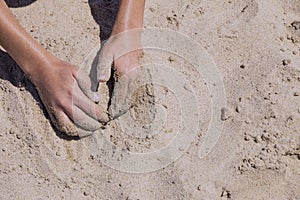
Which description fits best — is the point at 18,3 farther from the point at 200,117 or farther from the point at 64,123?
the point at 200,117

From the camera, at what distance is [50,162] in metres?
1.75

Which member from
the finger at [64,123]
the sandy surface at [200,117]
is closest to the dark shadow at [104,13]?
the sandy surface at [200,117]

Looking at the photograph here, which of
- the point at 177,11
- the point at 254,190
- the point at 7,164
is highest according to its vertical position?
the point at 177,11

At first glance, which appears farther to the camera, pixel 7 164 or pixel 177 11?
pixel 177 11

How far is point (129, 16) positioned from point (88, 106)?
35 cm

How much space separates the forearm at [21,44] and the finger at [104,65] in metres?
0.17

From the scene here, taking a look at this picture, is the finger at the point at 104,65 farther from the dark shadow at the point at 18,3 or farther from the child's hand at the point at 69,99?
the dark shadow at the point at 18,3

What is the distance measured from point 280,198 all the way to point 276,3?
74 centimetres

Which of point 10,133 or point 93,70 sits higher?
point 93,70

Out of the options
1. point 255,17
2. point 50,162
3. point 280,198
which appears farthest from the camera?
point 255,17

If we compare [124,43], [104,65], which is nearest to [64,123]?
[104,65]

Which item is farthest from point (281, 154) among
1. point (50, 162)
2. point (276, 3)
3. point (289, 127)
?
point (50, 162)

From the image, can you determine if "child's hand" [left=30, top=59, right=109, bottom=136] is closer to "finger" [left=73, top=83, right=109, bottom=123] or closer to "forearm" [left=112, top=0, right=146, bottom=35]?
"finger" [left=73, top=83, right=109, bottom=123]

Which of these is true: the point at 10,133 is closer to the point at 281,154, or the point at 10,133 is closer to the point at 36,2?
the point at 36,2
